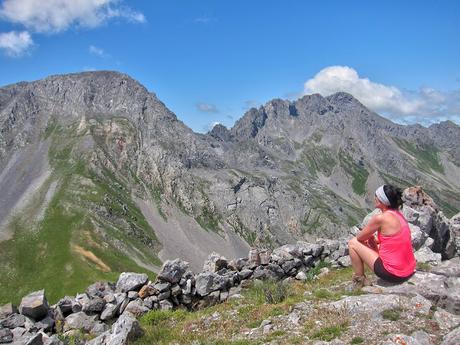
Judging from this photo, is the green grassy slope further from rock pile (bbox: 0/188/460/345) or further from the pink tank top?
the pink tank top

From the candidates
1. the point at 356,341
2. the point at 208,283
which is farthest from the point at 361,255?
the point at 208,283

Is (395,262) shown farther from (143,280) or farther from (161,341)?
(143,280)

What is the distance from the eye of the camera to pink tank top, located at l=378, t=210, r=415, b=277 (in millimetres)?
14953

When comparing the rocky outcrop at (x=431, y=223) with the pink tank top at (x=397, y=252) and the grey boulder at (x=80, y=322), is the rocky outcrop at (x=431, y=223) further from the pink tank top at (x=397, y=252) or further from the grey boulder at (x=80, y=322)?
the grey boulder at (x=80, y=322)

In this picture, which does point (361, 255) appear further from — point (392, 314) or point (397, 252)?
point (392, 314)

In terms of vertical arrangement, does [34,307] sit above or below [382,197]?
below

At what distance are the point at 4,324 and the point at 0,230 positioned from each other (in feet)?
644

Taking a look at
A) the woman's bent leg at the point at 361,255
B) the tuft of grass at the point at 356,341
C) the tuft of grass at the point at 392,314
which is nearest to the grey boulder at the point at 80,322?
the woman's bent leg at the point at 361,255

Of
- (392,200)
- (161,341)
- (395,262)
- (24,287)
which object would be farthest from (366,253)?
(24,287)

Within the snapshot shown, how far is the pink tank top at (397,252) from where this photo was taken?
1495 cm

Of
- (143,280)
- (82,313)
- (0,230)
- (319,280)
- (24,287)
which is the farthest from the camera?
(0,230)

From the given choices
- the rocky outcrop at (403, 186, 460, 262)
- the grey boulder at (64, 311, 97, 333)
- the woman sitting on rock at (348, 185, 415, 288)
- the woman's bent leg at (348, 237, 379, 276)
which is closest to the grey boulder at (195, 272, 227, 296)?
the grey boulder at (64, 311, 97, 333)

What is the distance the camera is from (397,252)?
49.1 ft

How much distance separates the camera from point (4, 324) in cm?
1864
